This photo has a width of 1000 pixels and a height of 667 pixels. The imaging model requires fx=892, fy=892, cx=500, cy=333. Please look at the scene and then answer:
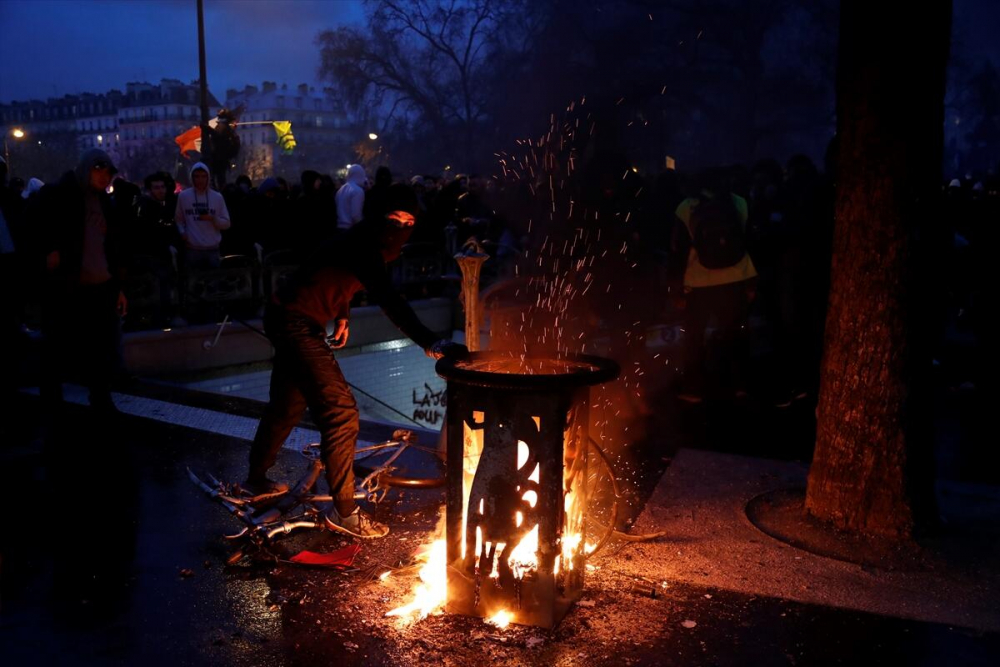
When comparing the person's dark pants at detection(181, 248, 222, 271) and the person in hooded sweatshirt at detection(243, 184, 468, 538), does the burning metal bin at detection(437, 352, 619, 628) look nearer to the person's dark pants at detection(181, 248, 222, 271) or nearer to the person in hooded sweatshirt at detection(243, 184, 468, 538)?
the person in hooded sweatshirt at detection(243, 184, 468, 538)

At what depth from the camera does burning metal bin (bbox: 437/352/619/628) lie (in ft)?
12.5

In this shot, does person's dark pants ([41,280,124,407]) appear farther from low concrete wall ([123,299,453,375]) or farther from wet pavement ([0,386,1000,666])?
wet pavement ([0,386,1000,666])

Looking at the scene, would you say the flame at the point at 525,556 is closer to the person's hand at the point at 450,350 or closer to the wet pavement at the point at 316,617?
the wet pavement at the point at 316,617

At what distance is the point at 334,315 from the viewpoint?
513cm

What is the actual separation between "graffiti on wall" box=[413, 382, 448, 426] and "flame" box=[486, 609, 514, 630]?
9184 mm

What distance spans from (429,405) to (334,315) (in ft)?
28.7

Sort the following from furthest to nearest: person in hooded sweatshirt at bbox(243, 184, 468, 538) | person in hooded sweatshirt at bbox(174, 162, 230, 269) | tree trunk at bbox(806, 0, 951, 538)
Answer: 1. person in hooded sweatshirt at bbox(174, 162, 230, 269)
2. person in hooded sweatshirt at bbox(243, 184, 468, 538)
3. tree trunk at bbox(806, 0, 951, 538)

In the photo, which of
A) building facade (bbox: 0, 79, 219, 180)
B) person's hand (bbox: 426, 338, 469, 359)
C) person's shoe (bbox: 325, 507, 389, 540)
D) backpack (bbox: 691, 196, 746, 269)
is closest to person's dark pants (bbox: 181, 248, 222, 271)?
backpack (bbox: 691, 196, 746, 269)

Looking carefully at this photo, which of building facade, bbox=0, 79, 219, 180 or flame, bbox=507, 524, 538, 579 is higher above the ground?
building facade, bbox=0, 79, 219, 180

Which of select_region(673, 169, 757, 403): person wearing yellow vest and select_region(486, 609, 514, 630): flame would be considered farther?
select_region(673, 169, 757, 403): person wearing yellow vest

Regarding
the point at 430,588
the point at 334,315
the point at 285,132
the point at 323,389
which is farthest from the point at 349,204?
the point at 285,132

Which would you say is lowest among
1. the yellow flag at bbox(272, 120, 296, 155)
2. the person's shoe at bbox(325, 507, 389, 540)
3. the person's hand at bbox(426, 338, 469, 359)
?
the person's shoe at bbox(325, 507, 389, 540)

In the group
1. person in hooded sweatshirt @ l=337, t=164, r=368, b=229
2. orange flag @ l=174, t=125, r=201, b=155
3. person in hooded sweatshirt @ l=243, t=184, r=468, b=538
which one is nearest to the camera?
person in hooded sweatshirt @ l=243, t=184, r=468, b=538

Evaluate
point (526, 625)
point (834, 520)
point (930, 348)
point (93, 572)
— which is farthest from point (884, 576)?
point (93, 572)
